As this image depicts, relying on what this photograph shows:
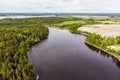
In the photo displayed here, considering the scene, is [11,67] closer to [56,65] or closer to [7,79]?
[7,79]

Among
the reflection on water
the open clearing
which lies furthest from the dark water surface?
the open clearing

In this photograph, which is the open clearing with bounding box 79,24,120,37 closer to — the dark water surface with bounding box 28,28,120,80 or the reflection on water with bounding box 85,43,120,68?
the reflection on water with bounding box 85,43,120,68

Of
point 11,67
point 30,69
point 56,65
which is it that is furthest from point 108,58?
point 11,67

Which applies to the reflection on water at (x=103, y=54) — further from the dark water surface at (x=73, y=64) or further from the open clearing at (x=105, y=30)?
the open clearing at (x=105, y=30)

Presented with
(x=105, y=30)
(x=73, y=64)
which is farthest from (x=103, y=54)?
(x=105, y=30)

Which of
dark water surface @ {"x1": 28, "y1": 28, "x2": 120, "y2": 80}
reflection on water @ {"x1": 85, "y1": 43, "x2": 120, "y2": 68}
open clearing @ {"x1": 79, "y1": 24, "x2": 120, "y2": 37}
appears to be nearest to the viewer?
dark water surface @ {"x1": 28, "y1": 28, "x2": 120, "y2": 80}

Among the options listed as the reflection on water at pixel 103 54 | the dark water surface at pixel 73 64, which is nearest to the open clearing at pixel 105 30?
the reflection on water at pixel 103 54

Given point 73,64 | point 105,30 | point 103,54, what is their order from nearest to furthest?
1. point 73,64
2. point 103,54
3. point 105,30

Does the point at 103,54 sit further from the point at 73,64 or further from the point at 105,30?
the point at 105,30
